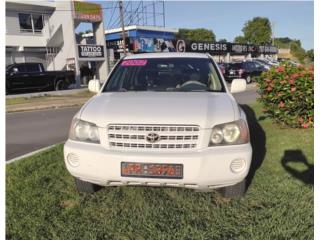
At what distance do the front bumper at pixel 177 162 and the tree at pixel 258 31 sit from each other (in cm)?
6717

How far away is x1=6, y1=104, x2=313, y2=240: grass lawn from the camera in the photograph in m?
3.03

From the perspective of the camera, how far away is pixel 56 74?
21203 mm

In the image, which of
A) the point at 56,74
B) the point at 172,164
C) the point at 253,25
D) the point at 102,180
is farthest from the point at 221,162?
the point at 253,25

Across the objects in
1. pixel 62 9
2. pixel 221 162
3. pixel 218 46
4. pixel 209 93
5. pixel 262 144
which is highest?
pixel 62 9

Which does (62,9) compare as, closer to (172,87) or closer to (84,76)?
(84,76)

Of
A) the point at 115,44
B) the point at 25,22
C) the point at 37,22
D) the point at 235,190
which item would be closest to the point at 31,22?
the point at 25,22

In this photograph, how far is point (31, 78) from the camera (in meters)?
20.1

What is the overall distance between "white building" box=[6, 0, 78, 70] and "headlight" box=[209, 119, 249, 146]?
25467mm

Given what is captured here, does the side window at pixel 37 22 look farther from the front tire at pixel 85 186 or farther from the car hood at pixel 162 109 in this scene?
the front tire at pixel 85 186

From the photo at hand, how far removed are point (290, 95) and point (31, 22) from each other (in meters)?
27.2

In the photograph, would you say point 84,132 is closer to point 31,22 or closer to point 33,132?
point 33,132

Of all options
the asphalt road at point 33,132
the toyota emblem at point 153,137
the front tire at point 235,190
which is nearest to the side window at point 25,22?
the asphalt road at point 33,132

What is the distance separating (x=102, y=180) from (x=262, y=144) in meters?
3.51

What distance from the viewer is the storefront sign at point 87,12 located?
27.1m
